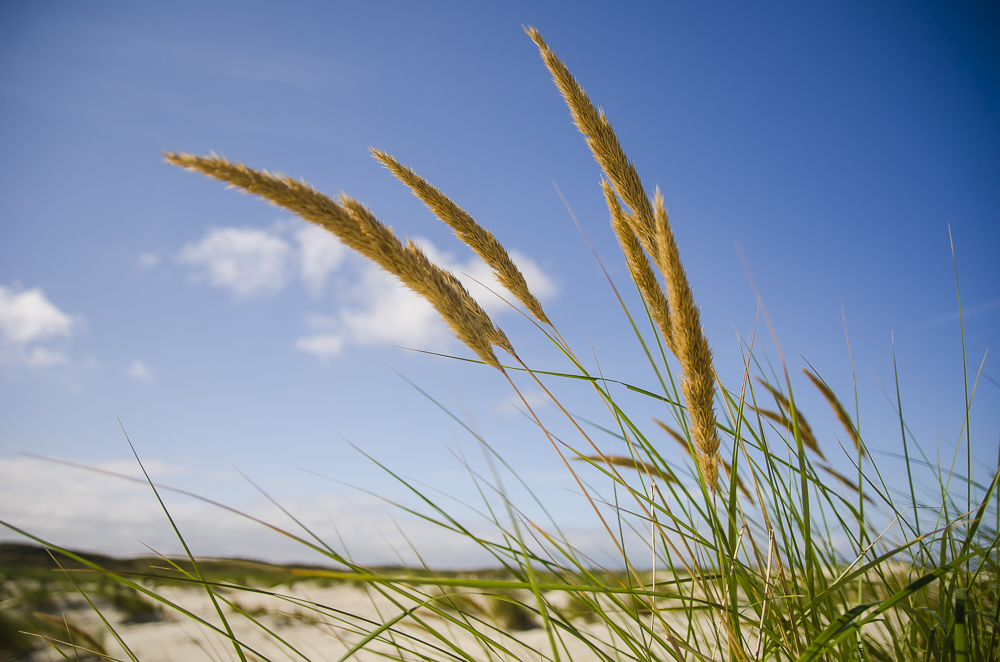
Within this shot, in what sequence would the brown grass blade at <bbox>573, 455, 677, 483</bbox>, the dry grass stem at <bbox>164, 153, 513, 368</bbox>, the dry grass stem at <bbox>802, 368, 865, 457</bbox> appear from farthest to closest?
the dry grass stem at <bbox>802, 368, 865, 457</bbox>, the brown grass blade at <bbox>573, 455, 677, 483</bbox>, the dry grass stem at <bbox>164, 153, 513, 368</bbox>

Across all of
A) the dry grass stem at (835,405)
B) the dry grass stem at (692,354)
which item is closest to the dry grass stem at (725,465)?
the dry grass stem at (692,354)

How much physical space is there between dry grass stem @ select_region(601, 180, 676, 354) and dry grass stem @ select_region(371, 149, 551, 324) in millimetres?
367

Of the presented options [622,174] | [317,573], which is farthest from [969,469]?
[317,573]

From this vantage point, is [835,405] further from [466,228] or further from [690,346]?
[466,228]

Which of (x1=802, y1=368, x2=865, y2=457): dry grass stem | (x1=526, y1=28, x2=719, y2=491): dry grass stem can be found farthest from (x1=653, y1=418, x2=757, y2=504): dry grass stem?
(x1=802, y1=368, x2=865, y2=457): dry grass stem

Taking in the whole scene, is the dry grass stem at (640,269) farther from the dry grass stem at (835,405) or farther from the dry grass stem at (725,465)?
the dry grass stem at (835,405)

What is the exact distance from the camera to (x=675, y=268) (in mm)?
1104

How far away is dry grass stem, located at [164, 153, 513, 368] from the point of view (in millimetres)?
1023

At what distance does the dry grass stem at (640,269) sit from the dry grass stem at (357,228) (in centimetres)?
60

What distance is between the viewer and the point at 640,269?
1.55 meters

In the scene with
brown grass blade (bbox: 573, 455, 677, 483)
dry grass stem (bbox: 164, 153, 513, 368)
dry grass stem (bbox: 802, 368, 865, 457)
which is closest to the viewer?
dry grass stem (bbox: 164, 153, 513, 368)

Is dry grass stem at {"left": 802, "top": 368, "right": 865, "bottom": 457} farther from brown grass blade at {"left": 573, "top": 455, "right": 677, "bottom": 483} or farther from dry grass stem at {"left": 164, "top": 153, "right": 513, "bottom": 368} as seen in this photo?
dry grass stem at {"left": 164, "top": 153, "right": 513, "bottom": 368}

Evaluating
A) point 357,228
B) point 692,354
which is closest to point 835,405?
point 692,354

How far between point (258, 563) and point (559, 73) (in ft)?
5.75
